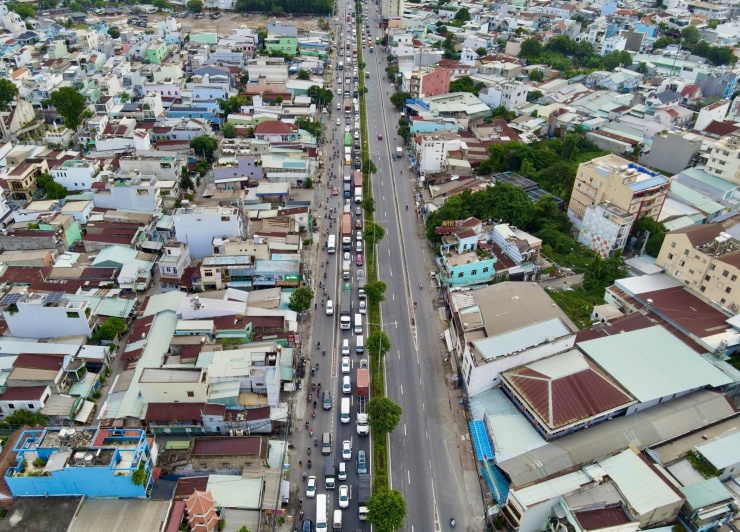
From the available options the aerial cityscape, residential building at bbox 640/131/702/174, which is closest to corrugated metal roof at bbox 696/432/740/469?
the aerial cityscape

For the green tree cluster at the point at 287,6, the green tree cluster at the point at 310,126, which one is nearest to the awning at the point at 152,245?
the green tree cluster at the point at 310,126

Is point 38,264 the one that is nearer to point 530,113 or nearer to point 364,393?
point 364,393

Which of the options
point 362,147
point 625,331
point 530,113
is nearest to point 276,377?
point 625,331

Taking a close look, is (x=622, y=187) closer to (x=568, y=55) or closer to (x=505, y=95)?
(x=505, y=95)

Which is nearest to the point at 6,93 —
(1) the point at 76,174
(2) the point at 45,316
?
(1) the point at 76,174

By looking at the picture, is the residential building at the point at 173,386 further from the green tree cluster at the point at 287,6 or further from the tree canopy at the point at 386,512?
the green tree cluster at the point at 287,6

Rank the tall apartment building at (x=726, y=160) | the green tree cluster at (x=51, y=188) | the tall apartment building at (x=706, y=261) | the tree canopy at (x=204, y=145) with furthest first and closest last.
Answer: the tree canopy at (x=204, y=145)
the tall apartment building at (x=726, y=160)
the green tree cluster at (x=51, y=188)
the tall apartment building at (x=706, y=261)
